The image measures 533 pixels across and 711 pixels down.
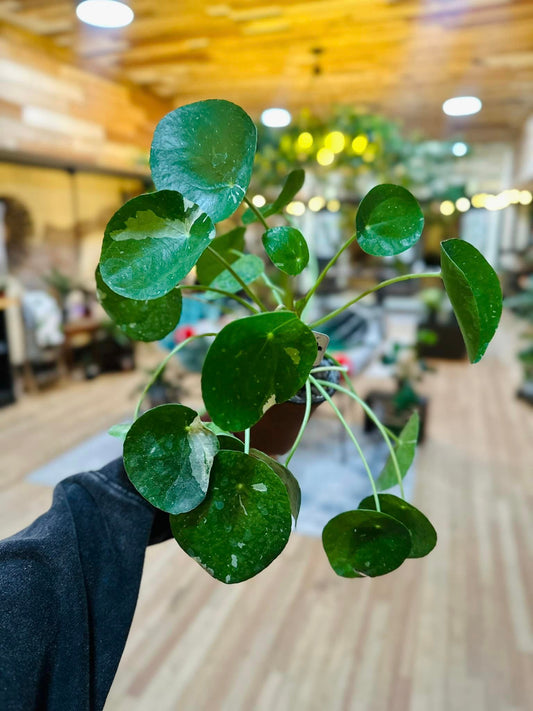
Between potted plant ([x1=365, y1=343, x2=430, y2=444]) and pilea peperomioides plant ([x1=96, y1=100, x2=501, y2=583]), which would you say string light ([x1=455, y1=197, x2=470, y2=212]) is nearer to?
potted plant ([x1=365, y1=343, x2=430, y2=444])

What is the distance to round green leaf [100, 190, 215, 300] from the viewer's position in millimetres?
453

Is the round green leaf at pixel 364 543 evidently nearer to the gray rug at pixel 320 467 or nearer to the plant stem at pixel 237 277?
the plant stem at pixel 237 277

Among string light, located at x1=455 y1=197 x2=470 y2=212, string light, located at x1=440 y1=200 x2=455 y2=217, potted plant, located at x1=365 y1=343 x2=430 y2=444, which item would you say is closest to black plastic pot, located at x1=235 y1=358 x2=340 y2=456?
potted plant, located at x1=365 y1=343 x2=430 y2=444

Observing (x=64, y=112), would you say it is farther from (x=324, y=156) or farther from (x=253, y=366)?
(x=253, y=366)

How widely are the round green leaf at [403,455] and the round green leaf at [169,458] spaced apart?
27 centimetres

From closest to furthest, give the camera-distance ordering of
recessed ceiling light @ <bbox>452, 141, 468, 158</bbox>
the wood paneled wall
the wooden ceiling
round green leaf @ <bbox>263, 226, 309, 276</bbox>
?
round green leaf @ <bbox>263, 226, 309, 276</bbox>, the wooden ceiling, the wood paneled wall, recessed ceiling light @ <bbox>452, 141, 468, 158</bbox>

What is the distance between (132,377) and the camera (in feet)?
18.9

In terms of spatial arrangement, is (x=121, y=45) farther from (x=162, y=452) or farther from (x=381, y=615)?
(x=162, y=452)

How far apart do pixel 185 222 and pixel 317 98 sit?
21.0 feet

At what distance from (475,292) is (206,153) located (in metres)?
0.27

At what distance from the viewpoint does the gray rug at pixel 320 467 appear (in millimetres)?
2992

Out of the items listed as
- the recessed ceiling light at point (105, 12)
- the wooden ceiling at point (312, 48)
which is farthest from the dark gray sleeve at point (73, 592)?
the wooden ceiling at point (312, 48)

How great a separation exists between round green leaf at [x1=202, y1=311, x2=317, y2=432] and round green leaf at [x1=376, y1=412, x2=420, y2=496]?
244mm

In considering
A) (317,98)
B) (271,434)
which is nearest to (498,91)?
(317,98)
